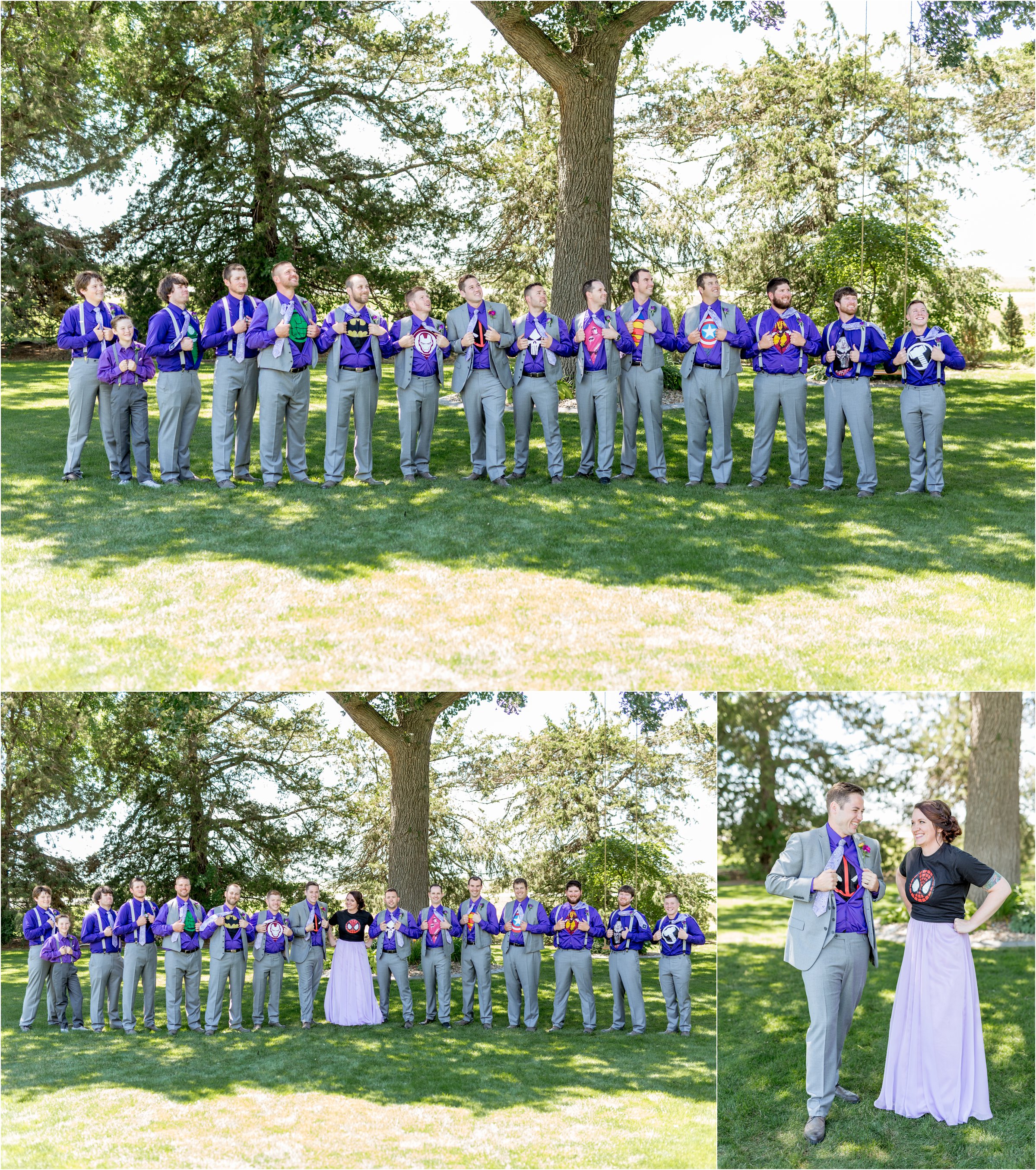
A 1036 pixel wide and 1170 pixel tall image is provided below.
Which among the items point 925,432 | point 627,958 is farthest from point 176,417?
point 925,432

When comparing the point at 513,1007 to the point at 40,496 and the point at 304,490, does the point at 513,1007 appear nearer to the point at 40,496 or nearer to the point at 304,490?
the point at 304,490

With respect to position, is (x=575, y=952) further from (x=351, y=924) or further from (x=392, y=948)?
(x=351, y=924)

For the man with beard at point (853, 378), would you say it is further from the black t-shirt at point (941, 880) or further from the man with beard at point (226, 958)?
the man with beard at point (226, 958)

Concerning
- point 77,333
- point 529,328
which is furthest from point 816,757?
point 77,333

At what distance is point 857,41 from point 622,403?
1324 centimetres

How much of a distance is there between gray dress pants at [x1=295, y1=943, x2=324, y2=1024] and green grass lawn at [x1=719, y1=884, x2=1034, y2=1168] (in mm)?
3741

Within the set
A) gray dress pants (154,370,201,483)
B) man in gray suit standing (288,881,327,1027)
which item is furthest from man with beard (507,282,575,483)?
man in gray suit standing (288,881,327,1027)

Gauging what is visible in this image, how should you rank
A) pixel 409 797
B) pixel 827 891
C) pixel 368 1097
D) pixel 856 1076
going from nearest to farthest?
pixel 827 891
pixel 856 1076
pixel 368 1097
pixel 409 797

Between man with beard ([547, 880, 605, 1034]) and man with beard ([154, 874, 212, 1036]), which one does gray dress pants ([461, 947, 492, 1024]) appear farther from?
man with beard ([154, 874, 212, 1036])

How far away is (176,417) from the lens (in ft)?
32.4

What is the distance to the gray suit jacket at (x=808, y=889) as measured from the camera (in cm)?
586

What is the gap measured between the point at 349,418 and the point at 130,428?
1.99 m

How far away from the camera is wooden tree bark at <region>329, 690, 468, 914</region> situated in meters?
12.4

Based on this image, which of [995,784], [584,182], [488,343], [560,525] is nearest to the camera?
[560,525]
